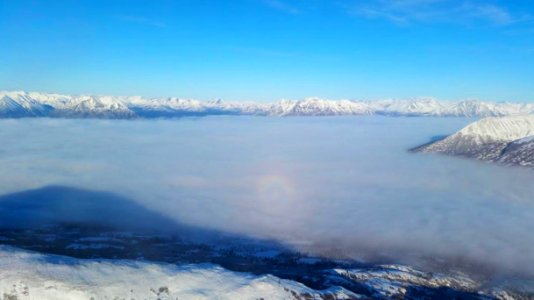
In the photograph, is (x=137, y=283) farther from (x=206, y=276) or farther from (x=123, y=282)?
(x=206, y=276)

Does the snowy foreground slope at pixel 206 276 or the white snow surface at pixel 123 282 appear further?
the snowy foreground slope at pixel 206 276

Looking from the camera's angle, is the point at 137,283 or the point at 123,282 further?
the point at 137,283

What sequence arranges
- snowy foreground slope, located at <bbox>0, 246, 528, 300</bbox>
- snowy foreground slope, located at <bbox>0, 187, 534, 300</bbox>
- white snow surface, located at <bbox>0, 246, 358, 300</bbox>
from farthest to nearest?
snowy foreground slope, located at <bbox>0, 187, 534, 300</bbox> < snowy foreground slope, located at <bbox>0, 246, 528, 300</bbox> < white snow surface, located at <bbox>0, 246, 358, 300</bbox>

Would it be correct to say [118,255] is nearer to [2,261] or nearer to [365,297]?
[2,261]

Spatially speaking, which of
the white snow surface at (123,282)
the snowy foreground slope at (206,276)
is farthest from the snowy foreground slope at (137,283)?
the snowy foreground slope at (206,276)

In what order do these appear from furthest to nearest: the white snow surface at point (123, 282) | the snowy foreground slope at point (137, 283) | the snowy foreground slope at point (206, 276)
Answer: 1. the snowy foreground slope at point (206, 276)
2. the snowy foreground slope at point (137, 283)
3. the white snow surface at point (123, 282)

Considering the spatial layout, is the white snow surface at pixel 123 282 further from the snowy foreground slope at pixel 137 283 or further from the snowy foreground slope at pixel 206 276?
the snowy foreground slope at pixel 206 276

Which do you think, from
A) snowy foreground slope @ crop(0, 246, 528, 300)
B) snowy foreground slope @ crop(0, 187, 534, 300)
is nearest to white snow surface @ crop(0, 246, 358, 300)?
snowy foreground slope @ crop(0, 246, 528, 300)

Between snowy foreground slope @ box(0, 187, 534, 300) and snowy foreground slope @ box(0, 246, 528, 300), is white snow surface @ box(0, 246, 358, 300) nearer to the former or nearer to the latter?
snowy foreground slope @ box(0, 246, 528, 300)

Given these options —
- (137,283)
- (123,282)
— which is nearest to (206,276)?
(137,283)
